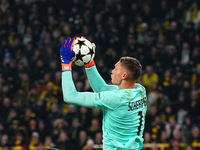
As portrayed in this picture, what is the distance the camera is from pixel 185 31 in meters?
15.8

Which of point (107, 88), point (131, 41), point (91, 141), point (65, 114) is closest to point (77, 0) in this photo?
point (131, 41)

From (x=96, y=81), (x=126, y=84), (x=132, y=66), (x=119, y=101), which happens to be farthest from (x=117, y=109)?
(x=96, y=81)

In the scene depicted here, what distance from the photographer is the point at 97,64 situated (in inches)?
→ 596

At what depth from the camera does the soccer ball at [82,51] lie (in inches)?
201

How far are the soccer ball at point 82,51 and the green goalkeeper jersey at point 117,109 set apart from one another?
32 cm

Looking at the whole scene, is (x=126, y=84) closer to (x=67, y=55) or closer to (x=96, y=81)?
(x=96, y=81)

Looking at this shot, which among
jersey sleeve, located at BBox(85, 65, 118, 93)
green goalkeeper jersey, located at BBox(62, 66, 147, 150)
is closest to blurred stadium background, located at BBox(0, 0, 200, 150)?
jersey sleeve, located at BBox(85, 65, 118, 93)

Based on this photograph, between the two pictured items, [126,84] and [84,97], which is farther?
[126,84]

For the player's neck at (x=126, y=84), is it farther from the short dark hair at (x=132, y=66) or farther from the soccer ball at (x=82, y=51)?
the soccer ball at (x=82, y=51)

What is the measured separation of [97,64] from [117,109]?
10199 mm

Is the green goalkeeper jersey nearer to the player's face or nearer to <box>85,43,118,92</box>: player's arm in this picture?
the player's face

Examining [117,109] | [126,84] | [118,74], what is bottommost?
[117,109]

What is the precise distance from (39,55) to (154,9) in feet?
15.2

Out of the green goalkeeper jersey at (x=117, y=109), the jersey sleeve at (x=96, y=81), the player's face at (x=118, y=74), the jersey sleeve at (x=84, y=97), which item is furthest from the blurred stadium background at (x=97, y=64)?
the jersey sleeve at (x=84, y=97)
